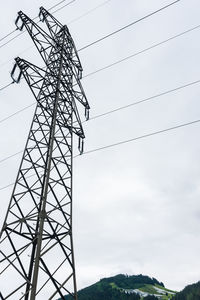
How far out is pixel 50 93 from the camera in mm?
12531

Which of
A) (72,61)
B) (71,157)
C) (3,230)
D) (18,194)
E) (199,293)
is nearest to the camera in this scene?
(3,230)

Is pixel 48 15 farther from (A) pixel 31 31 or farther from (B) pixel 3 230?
(B) pixel 3 230

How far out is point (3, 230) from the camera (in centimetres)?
823

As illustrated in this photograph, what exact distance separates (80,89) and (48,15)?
5193 mm

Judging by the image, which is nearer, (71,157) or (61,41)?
(71,157)

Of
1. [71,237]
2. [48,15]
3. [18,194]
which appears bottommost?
[71,237]

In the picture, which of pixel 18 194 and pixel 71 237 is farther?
pixel 18 194

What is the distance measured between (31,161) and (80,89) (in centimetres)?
636

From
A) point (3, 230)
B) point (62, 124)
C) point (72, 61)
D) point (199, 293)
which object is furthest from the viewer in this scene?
point (199, 293)

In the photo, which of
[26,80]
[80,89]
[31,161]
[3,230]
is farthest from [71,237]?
[80,89]

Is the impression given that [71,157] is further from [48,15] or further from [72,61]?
[48,15]

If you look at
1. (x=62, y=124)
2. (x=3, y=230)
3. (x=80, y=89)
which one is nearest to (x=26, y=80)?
(x=62, y=124)

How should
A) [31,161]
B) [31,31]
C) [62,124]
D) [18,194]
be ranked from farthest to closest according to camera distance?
[31,31], [62,124], [31,161], [18,194]

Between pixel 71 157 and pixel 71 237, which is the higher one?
pixel 71 157
